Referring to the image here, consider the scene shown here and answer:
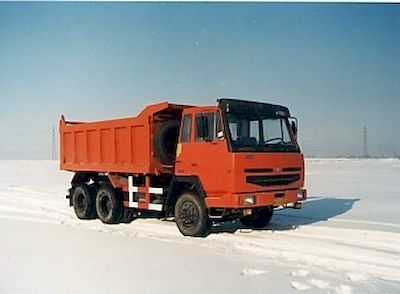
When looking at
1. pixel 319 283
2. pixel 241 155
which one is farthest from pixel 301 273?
Answer: pixel 241 155

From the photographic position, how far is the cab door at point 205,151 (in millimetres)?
7082

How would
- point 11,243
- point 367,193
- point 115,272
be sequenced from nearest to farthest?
point 115,272, point 11,243, point 367,193

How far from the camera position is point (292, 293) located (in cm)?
439

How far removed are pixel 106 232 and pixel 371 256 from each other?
4.47 m

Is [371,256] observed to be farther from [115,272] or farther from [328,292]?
[115,272]

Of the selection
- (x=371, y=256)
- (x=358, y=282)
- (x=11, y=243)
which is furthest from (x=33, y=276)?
(x=371, y=256)

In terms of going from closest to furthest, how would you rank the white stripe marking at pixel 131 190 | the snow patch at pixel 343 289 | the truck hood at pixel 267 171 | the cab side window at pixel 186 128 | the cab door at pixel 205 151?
1. the snow patch at pixel 343 289
2. the truck hood at pixel 267 171
3. the cab door at pixel 205 151
4. the cab side window at pixel 186 128
5. the white stripe marking at pixel 131 190

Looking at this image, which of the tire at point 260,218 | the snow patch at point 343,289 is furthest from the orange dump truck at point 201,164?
the snow patch at point 343,289

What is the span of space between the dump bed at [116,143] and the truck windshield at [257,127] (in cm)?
143

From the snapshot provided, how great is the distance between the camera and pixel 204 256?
6.00 metres

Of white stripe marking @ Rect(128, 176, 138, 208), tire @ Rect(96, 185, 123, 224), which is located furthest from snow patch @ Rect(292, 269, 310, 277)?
tire @ Rect(96, 185, 123, 224)

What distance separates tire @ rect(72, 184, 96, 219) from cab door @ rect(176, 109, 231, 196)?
Result: 313 centimetres

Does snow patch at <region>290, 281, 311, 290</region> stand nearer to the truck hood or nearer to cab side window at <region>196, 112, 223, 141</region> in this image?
the truck hood

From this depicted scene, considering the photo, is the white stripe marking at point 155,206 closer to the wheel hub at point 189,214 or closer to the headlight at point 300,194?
the wheel hub at point 189,214
